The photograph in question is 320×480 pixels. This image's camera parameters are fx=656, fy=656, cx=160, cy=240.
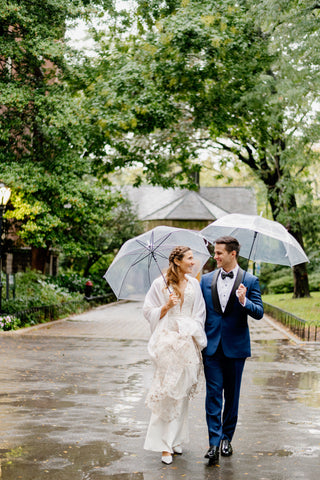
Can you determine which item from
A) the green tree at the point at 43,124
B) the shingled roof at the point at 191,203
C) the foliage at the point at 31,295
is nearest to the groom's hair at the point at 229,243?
the foliage at the point at 31,295

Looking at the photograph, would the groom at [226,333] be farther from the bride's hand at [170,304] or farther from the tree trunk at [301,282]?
the tree trunk at [301,282]

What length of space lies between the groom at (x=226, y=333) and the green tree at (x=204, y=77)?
41.5ft

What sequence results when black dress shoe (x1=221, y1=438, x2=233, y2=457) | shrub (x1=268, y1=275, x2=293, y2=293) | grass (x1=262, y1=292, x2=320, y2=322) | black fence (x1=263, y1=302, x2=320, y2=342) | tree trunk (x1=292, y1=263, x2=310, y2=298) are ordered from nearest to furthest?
black dress shoe (x1=221, y1=438, x2=233, y2=457), black fence (x1=263, y1=302, x2=320, y2=342), grass (x1=262, y1=292, x2=320, y2=322), tree trunk (x1=292, y1=263, x2=310, y2=298), shrub (x1=268, y1=275, x2=293, y2=293)

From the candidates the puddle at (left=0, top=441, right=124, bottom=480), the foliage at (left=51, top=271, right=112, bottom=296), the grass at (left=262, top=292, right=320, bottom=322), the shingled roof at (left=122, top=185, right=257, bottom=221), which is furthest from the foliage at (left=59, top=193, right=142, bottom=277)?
the puddle at (left=0, top=441, right=124, bottom=480)

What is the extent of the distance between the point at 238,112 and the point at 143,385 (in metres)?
14.2

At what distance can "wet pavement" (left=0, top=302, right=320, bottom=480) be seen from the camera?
18.4 ft

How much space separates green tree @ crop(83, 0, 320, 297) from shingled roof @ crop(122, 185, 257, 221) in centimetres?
3265

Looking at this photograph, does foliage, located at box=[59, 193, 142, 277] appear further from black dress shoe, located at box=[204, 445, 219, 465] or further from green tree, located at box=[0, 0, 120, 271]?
black dress shoe, located at box=[204, 445, 219, 465]

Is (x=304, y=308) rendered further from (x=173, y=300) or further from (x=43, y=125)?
(x=173, y=300)

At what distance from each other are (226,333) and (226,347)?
126 millimetres

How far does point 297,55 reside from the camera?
17.8 meters

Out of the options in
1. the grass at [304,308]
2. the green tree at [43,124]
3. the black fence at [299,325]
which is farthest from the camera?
the grass at [304,308]

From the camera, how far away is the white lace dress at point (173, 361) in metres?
5.78

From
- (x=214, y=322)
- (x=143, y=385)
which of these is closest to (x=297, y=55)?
(x=143, y=385)
